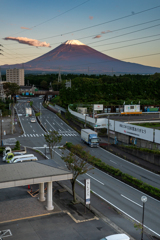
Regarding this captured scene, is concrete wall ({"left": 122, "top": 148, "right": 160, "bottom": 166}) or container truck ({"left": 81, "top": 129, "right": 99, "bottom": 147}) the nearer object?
concrete wall ({"left": 122, "top": 148, "right": 160, "bottom": 166})

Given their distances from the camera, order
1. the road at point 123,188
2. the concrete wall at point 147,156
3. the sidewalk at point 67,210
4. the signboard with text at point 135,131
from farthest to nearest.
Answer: the signboard with text at point 135,131, the concrete wall at point 147,156, the road at point 123,188, the sidewalk at point 67,210

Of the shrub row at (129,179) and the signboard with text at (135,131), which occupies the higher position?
the signboard with text at (135,131)

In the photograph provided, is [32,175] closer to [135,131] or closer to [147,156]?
[147,156]

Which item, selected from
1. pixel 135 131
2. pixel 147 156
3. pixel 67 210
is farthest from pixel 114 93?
pixel 67 210

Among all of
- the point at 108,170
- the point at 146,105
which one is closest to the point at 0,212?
the point at 108,170

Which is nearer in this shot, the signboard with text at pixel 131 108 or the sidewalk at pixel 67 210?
the sidewalk at pixel 67 210

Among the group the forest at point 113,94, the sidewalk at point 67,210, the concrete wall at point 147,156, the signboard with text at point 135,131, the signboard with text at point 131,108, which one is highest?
the forest at point 113,94

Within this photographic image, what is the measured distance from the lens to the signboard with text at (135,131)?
43697 millimetres

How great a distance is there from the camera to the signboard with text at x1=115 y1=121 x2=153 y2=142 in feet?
143

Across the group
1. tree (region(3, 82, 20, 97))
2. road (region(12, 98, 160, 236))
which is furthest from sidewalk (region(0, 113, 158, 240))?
tree (region(3, 82, 20, 97))

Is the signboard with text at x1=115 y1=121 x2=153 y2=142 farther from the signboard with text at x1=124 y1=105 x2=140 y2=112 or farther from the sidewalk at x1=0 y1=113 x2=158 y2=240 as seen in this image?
the signboard with text at x1=124 y1=105 x2=140 y2=112

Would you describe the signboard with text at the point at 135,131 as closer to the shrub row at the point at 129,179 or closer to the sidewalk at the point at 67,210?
the shrub row at the point at 129,179

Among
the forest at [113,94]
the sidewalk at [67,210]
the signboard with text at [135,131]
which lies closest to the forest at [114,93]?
the forest at [113,94]

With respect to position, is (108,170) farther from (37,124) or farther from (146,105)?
(146,105)
